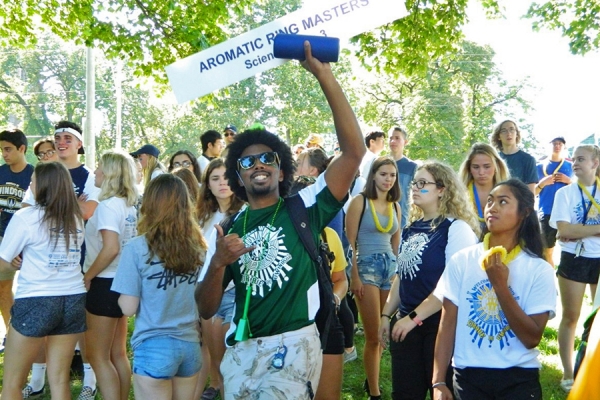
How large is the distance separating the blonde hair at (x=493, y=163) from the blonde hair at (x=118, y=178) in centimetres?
270

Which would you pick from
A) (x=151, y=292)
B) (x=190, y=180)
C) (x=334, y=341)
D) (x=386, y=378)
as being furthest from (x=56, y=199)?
(x=386, y=378)

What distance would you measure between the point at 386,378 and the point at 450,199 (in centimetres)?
279

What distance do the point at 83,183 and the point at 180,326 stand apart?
2513 mm

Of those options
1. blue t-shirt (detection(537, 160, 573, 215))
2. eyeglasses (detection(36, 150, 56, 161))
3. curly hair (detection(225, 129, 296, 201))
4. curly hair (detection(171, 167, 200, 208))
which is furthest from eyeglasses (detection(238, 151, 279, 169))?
blue t-shirt (detection(537, 160, 573, 215))

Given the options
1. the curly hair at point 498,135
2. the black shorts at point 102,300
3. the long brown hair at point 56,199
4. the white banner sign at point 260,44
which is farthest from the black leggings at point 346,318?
the curly hair at point 498,135

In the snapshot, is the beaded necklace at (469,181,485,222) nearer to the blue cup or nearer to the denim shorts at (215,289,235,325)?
the denim shorts at (215,289,235,325)

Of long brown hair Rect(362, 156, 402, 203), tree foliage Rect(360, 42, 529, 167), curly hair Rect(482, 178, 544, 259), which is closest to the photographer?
curly hair Rect(482, 178, 544, 259)

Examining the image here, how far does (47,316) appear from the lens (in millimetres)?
4914

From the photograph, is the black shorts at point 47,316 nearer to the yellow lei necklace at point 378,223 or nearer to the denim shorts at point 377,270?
the denim shorts at point 377,270

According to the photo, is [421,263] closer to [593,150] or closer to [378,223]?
[378,223]

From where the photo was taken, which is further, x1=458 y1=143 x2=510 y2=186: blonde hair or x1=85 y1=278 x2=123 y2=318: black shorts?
x1=458 y1=143 x2=510 y2=186: blonde hair

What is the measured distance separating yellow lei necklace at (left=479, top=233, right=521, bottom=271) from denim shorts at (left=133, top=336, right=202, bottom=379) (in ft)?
6.49

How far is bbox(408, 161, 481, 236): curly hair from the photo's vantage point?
15.4ft

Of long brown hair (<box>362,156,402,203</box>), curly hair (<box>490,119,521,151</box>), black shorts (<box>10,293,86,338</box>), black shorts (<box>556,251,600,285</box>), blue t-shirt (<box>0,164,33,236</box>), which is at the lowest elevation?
black shorts (<box>556,251,600,285</box>)
